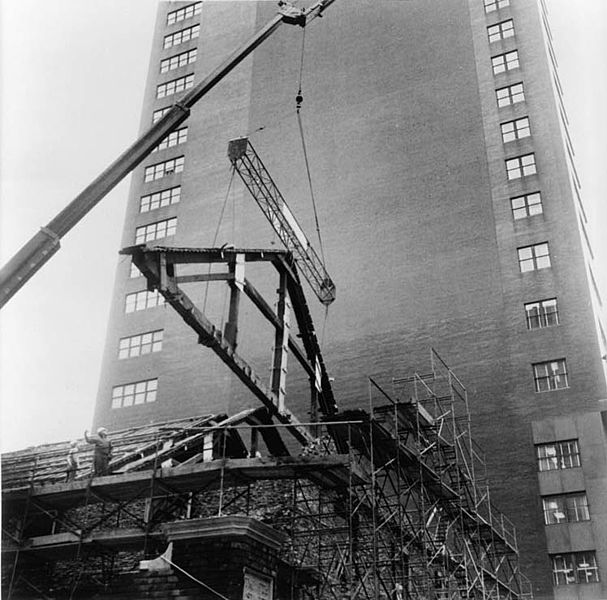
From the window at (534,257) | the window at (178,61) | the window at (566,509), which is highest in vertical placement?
the window at (178,61)

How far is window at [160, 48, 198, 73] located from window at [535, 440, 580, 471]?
36.2 m

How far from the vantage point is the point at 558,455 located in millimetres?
32438

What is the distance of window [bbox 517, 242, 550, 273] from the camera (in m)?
Answer: 37.3

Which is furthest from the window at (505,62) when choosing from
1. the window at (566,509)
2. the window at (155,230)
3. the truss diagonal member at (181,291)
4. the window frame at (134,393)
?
the truss diagonal member at (181,291)

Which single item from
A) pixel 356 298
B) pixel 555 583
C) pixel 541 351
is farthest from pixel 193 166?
pixel 555 583

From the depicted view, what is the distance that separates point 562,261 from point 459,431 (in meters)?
9.34

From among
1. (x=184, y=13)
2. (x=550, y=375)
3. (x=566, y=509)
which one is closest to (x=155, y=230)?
(x=184, y=13)

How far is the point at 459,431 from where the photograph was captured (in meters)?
34.5

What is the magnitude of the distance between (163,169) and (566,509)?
3314 centimetres

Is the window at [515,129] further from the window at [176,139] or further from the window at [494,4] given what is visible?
the window at [176,139]

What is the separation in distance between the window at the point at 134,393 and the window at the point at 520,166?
868 inches

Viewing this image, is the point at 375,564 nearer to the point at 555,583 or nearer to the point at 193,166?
the point at 555,583

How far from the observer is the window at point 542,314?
3559 cm

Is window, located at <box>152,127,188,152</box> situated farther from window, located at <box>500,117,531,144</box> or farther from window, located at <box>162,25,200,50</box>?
window, located at <box>500,117,531,144</box>
